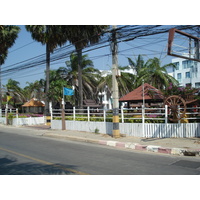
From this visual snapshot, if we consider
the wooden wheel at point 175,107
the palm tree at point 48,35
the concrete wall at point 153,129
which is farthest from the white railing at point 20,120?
the wooden wheel at point 175,107

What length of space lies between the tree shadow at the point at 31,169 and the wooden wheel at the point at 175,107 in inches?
247

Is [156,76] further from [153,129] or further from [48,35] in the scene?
[153,129]

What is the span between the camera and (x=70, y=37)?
18.7 metres

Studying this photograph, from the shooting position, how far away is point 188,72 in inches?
1918

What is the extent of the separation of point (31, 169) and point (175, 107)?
24.5 feet

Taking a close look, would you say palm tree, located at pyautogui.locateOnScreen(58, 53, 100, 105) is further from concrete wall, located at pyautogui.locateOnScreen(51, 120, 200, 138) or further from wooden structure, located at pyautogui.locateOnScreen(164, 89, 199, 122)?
wooden structure, located at pyautogui.locateOnScreen(164, 89, 199, 122)

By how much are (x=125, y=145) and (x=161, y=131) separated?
220 centimetres

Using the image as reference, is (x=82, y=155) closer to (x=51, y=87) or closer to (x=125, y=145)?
(x=125, y=145)

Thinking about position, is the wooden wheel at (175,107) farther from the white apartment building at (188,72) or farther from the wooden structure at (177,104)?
the white apartment building at (188,72)

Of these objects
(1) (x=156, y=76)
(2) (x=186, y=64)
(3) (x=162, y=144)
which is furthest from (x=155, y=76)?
(2) (x=186, y=64)

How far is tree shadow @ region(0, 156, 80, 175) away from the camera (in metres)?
6.13

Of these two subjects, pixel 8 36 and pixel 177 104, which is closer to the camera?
pixel 177 104

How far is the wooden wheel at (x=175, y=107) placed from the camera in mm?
11148

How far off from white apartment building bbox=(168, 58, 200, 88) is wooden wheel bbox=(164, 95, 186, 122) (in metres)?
34.3
